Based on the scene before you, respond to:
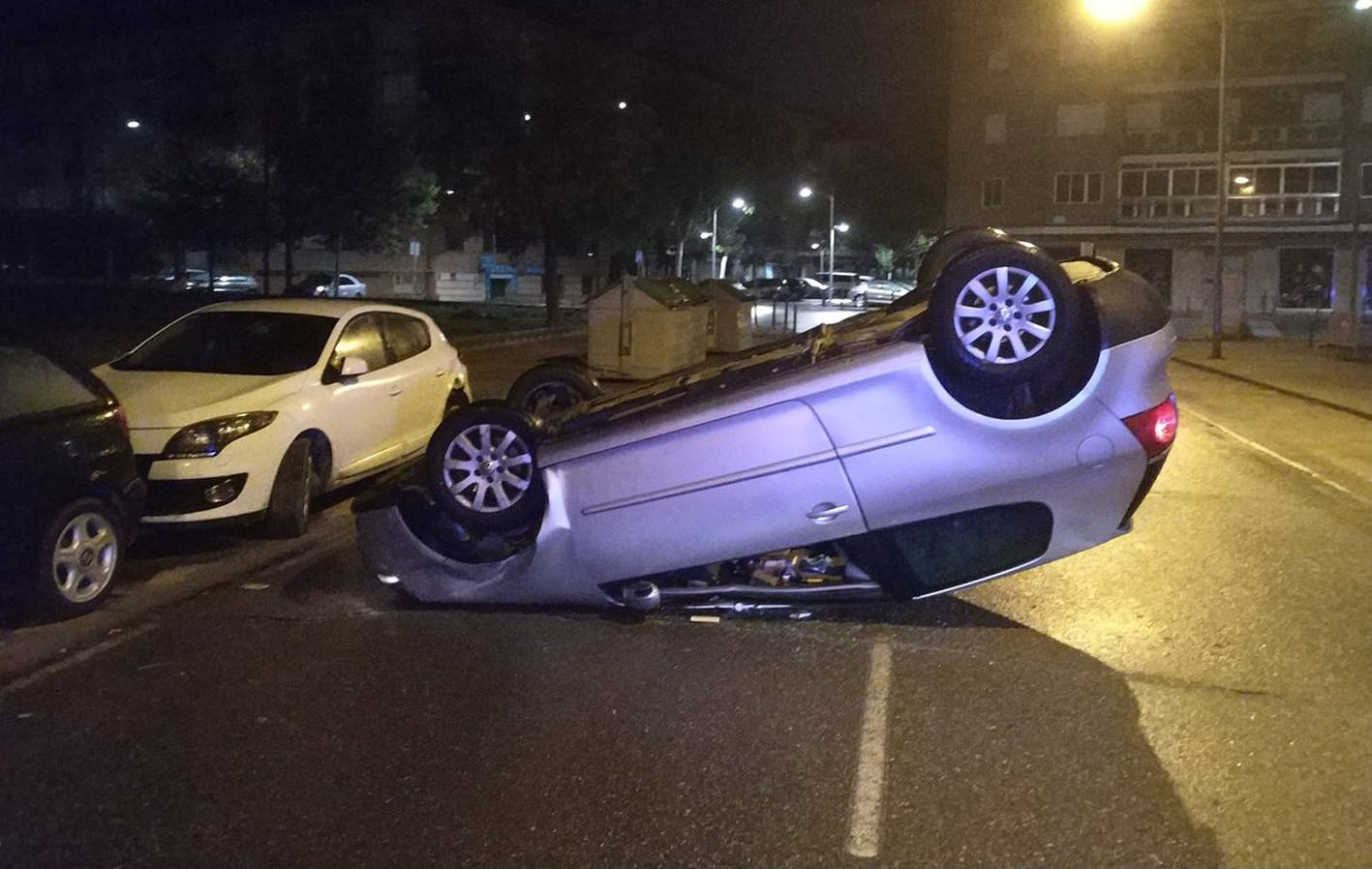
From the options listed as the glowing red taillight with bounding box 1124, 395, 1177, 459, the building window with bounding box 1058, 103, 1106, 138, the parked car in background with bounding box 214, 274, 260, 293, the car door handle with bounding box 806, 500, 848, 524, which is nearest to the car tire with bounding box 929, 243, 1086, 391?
the glowing red taillight with bounding box 1124, 395, 1177, 459

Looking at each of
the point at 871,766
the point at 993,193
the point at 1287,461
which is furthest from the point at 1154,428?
the point at 993,193

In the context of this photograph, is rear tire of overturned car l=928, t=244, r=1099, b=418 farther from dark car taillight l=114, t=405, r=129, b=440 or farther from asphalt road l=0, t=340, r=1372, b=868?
dark car taillight l=114, t=405, r=129, b=440

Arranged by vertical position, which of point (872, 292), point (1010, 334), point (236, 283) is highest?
point (236, 283)

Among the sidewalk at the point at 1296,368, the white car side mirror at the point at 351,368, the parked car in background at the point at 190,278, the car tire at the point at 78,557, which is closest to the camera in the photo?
the car tire at the point at 78,557

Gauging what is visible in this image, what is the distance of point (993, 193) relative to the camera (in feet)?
209

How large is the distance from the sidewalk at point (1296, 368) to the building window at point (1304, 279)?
902 inches

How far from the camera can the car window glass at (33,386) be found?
7098 millimetres

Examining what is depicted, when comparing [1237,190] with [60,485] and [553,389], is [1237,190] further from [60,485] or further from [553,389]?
[60,485]

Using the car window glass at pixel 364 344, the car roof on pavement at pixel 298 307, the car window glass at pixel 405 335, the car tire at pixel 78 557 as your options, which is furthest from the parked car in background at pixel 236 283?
the car tire at pixel 78 557

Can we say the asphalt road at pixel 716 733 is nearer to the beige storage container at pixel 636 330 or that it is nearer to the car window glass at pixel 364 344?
the car window glass at pixel 364 344

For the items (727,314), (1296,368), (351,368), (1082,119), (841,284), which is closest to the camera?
(351,368)

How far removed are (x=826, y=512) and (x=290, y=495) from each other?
4.39 m

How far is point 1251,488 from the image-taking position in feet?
38.5

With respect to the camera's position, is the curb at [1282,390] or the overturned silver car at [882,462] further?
the curb at [1282,390]
